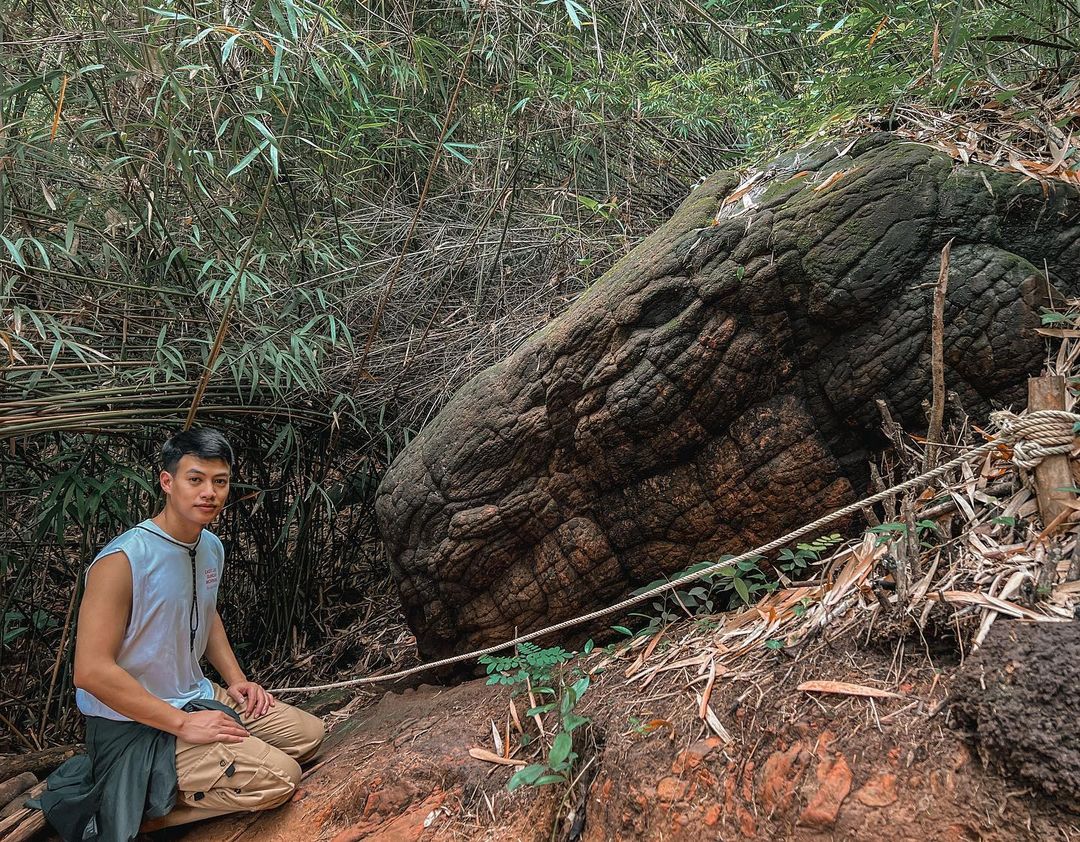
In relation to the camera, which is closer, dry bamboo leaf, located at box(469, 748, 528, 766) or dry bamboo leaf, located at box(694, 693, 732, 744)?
dry bamboo leaf, located at box(694, 693, 732, 744)

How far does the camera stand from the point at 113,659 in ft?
7.78

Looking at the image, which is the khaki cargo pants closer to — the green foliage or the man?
the man

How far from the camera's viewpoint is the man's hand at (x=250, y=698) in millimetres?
2775

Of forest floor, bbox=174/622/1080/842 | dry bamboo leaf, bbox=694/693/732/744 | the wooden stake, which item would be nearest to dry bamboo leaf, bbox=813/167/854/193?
the wooden stake

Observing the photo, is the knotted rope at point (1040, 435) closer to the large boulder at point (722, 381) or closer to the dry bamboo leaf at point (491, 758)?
the large boulder at point (722, 381)

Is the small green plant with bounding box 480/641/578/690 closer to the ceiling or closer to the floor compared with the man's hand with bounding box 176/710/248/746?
closer to the floor

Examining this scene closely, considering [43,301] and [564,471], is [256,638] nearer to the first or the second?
[43,301]

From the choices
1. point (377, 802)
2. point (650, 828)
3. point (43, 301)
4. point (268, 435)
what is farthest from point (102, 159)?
point (650, 828)

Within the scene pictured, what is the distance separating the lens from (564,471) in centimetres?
283

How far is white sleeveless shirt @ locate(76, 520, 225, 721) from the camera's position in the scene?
248cm

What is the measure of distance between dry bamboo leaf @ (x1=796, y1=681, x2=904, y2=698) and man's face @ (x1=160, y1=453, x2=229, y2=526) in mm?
1880

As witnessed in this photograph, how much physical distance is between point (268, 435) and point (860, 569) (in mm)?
2797

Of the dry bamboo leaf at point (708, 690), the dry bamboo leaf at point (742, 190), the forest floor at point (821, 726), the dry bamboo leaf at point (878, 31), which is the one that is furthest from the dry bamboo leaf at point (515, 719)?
the dry bamboo leaf at point (878, 31)

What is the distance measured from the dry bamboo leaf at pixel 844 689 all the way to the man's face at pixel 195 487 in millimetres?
1880
